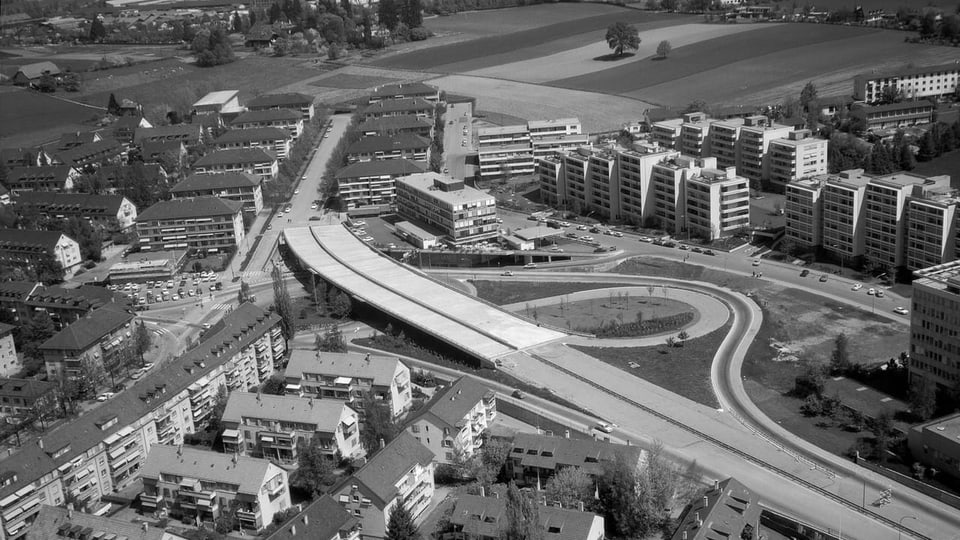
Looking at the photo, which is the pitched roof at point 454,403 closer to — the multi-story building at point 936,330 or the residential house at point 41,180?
the multi-story building at point 936,330

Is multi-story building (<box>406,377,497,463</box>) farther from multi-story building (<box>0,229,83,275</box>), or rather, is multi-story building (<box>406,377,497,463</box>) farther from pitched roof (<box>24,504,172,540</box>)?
multi-story building (<box>0,229,83,275</box>)

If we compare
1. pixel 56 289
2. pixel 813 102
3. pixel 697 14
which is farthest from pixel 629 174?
pixel 697 14

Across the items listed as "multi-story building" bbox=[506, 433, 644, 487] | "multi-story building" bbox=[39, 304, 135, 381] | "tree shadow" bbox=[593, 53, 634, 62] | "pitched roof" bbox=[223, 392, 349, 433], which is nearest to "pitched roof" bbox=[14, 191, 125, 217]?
"multi-story building" bbox=[39, 304, 135, 381]

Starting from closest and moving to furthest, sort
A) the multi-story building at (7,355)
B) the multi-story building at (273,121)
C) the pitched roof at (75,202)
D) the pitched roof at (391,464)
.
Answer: the pitched roof at (391,464), the multi-story building at (7,355), the pitched roof at (75,202), the multi-story building at (273,121)

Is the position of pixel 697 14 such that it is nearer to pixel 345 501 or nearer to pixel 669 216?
pixel 669 216

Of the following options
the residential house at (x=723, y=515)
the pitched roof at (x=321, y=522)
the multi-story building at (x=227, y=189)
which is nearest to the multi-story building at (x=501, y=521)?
the residential house at (x=723, y=515)

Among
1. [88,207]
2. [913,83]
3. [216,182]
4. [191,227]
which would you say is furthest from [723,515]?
[913,83]
